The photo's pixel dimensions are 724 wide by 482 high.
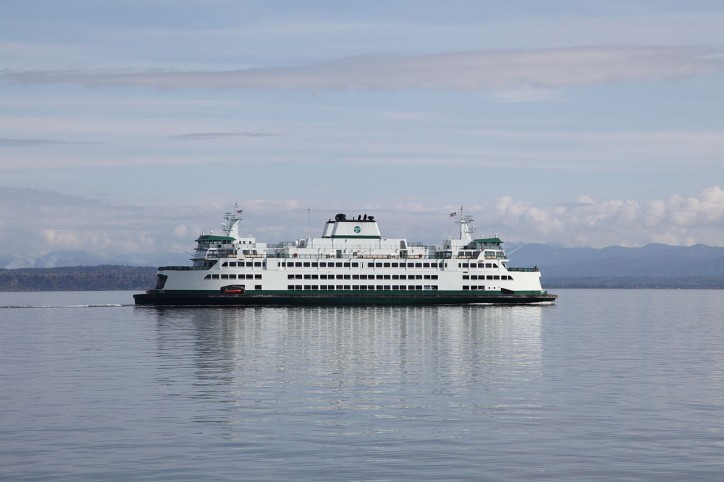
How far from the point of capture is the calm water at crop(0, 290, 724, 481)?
27891mm

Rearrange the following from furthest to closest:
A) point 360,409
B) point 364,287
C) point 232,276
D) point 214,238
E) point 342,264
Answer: point 342,264 → point 364,287 → point 214,238 → point 232,276 → point 360,409

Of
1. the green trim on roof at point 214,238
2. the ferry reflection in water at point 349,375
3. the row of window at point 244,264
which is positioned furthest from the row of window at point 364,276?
the ferry reflection in water at point 349,375

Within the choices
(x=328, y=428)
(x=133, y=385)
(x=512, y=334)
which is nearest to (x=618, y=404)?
(x=328, y=428)

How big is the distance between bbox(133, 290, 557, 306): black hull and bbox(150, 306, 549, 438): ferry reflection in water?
2648 centimetres

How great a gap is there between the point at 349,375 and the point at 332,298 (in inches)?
2999

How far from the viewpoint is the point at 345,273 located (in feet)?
415

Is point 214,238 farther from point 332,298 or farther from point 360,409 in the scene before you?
point 360,409

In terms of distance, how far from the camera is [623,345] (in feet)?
233

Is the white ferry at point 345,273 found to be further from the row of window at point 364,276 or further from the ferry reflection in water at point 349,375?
the ferry reflection in water at point 349,375

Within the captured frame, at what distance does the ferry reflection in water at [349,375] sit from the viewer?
34688mm

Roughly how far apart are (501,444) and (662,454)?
4.66m

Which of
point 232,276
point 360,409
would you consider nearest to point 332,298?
point 232,276

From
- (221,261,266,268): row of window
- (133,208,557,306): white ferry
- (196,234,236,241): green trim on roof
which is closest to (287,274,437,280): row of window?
(133,208,557,306): white ferry

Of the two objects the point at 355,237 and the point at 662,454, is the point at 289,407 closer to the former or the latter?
the point at 662,454
